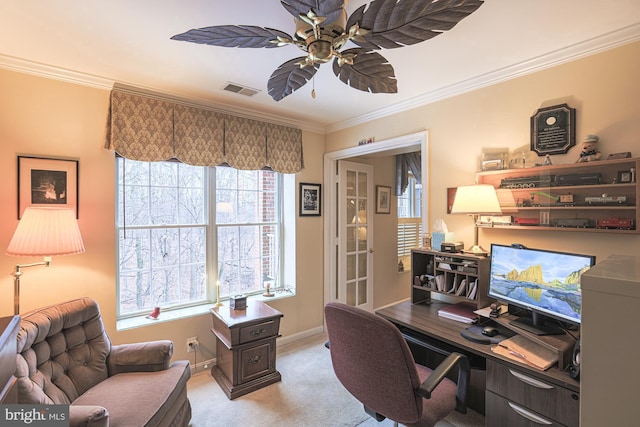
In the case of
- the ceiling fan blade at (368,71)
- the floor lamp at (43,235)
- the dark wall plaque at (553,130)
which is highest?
the ceiling fan blade at (368,71)

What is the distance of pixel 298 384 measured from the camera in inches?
103

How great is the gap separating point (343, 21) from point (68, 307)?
2360 mm

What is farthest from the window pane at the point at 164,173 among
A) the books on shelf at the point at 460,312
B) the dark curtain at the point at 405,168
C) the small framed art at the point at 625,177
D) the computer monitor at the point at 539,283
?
the small framed art at the point at 625,177

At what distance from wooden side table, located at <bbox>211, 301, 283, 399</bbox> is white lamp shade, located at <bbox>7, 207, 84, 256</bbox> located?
1268 millimetres

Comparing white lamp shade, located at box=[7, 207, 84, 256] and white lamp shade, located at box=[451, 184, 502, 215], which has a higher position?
white lamp shade, located at box=[451, 184, 502, 215]

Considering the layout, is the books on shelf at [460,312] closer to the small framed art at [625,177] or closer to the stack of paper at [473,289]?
the stack of paper at [473,289]

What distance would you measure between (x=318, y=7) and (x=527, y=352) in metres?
1.95

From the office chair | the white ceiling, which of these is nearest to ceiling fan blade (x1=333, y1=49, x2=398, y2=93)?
the white ceiling

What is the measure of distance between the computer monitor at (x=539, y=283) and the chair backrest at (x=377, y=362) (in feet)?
2.91

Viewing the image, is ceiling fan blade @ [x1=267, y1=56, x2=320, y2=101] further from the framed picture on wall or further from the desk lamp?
the framed picture on wall

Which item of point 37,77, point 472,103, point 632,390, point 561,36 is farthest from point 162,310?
point 561,36

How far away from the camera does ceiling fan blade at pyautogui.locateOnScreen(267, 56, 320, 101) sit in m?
1.47

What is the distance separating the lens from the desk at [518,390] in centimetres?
140

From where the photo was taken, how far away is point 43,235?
5.91 ft
